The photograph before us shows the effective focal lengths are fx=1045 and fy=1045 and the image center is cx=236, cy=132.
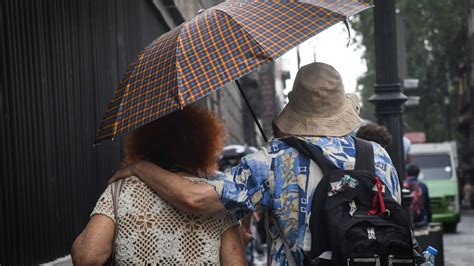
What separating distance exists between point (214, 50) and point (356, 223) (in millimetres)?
974

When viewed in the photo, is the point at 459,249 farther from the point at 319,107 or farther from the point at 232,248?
the point at 232,248

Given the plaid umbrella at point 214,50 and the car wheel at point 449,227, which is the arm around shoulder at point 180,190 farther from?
the car wheel at point 449,227

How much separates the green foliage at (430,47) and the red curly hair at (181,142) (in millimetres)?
38720

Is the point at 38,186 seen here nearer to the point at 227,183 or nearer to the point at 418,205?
the point at 227,183

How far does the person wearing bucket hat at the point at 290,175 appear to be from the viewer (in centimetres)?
411

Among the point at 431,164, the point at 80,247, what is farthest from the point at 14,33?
the point at 431,164

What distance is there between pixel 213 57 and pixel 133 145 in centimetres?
50

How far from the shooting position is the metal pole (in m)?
9.34

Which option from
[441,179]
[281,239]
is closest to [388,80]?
[281,239]

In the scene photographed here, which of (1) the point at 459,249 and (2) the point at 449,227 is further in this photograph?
(2) the point at 449,227

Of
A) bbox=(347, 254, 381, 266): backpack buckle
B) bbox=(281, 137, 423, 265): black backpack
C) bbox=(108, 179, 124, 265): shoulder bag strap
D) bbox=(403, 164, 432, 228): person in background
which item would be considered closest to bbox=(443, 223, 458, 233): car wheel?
bbox=(403, 164, 432, 228): person in background

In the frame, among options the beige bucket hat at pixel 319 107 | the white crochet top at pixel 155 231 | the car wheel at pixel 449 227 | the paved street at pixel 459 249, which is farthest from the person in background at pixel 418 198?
the white crochet top at pixel 155 231

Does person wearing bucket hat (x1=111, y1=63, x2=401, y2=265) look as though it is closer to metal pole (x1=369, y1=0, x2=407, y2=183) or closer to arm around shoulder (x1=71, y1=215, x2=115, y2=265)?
arm around shoulder (x1=71, y1=215, x2=115, y2=265)

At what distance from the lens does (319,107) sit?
434 cm
